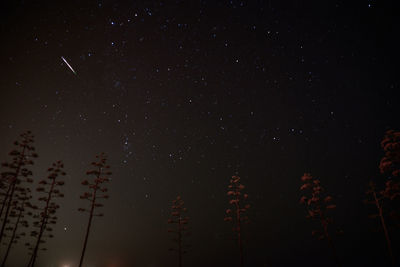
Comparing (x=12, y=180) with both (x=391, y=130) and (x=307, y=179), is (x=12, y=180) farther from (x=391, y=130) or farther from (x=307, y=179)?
(x=391, y=130)

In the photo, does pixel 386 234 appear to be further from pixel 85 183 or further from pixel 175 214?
pixel 85 183

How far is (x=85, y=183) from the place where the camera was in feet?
66.8

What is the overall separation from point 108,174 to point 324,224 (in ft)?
79.4

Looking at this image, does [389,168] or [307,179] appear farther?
[307,179]

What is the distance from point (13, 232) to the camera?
86.6 ft

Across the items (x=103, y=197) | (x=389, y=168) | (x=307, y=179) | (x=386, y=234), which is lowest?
(x=386, y=234)

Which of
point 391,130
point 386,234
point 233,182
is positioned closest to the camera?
point 391,130

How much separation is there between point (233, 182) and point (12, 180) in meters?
23.6

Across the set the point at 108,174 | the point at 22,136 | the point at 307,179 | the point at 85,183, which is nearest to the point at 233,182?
the point at 307,179

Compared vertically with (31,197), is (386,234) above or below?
below

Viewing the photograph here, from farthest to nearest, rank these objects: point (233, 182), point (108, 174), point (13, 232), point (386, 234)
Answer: point (233, 182) → point (13, 232) → point (108, 174) → point (386, 234)

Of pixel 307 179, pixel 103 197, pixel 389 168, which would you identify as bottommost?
pixel 103 197

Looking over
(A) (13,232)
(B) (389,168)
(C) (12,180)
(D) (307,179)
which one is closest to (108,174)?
(C) (12,180)

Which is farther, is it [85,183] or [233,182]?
[233,182]
